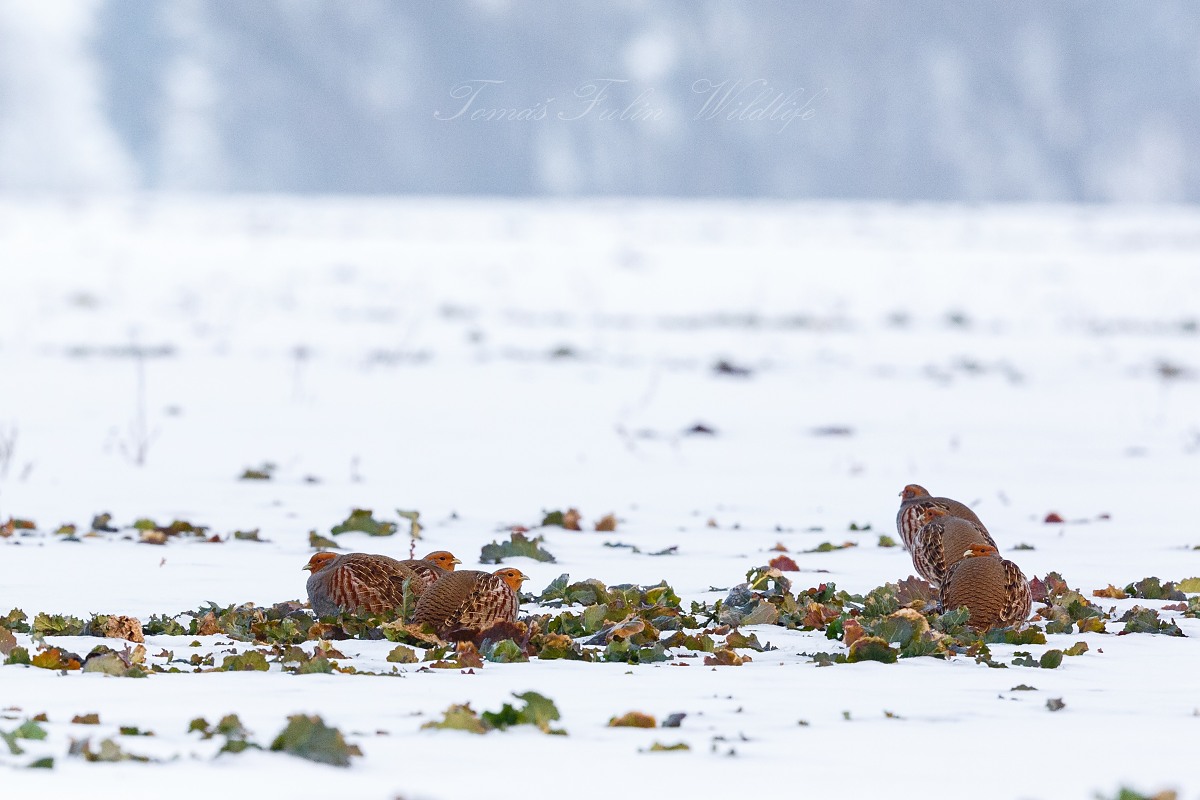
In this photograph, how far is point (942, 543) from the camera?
222 inches

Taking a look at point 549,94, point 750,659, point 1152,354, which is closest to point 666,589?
point 750,659

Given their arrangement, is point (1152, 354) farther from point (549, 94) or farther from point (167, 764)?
point (549, 94)

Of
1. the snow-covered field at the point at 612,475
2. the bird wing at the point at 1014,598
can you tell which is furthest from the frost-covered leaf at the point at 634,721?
the bird wing at the point at 1014,598

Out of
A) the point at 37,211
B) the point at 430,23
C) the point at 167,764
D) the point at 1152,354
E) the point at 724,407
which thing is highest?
the point at 430,23

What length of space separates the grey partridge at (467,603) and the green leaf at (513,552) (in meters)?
1.91

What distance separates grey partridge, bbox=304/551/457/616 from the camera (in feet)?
17.6

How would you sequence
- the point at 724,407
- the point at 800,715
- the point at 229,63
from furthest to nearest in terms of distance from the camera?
the point at 229,63 → the point at 724,407 → the point at 800,715

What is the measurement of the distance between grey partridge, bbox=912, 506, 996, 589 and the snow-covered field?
497 millimetres

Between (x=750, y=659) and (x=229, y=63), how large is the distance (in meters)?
77.1

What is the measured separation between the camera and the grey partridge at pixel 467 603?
197 inches

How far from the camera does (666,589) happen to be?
582 centimetres

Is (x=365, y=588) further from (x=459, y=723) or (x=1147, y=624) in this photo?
(x=1147, y=624)

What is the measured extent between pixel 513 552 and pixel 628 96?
243 ft

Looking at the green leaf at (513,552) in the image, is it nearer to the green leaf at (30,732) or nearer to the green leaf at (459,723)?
the green leaf at (459,723)
